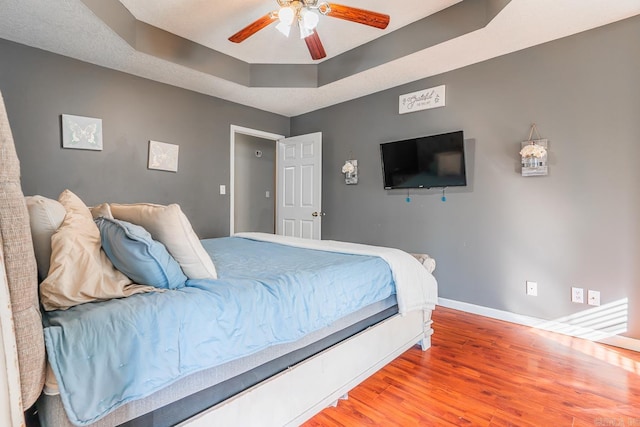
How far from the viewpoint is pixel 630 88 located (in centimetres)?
234

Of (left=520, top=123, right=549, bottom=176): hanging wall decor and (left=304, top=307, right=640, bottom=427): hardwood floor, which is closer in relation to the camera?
(left=304, top=307, right=640, bottom=427): hardwood floor

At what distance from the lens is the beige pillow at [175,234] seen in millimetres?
1353

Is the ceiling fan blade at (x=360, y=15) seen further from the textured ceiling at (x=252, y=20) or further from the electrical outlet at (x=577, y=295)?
the electrical outlet at (x=577, y=295)

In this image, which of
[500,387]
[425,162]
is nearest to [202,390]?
[500,387]

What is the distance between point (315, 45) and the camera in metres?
2.53

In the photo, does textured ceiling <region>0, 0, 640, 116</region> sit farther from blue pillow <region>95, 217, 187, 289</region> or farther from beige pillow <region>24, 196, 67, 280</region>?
blue pillow <region>95, 217, 187, 289</region>

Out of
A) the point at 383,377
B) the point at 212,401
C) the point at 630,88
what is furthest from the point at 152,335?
the point at 630,88

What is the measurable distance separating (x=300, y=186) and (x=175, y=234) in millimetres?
3304

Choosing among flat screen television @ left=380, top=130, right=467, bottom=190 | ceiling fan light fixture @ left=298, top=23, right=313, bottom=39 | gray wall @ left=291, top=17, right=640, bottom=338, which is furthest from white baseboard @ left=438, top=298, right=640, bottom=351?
ceiling fan light fixture @ left=298, top=23, right=313, bottom=39

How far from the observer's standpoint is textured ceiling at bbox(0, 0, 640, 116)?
7.46ft

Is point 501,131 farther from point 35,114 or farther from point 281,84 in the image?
point 35,114

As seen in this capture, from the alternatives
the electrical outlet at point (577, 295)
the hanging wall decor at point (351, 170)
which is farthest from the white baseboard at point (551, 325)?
the hanging wall decor at point (351, 170)

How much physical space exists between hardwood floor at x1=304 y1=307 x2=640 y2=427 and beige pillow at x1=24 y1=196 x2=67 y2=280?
1.34 metres

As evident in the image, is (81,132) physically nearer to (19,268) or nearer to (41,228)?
(41,228)
